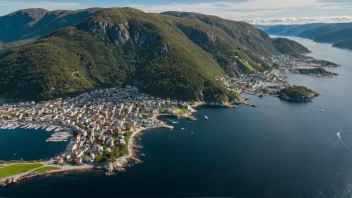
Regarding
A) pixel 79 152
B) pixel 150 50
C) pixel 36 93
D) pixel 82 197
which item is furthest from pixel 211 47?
pixel 82 197

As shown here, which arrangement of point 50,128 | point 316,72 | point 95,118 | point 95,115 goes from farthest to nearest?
1. point 316,72
2. point 95,115
3. point 95,118
4. point 50,128

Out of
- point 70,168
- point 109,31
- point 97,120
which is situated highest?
point 109,31

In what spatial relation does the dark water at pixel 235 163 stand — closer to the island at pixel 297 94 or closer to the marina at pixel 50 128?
the marina at pixel 50 128

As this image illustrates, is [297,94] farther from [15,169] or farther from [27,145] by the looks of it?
[15,169]

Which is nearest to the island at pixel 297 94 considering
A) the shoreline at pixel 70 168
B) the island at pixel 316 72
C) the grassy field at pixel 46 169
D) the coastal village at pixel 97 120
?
the coastal village at pixel 97 120

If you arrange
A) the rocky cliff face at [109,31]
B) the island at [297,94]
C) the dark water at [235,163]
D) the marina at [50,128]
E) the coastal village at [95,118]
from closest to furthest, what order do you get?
the dark water at [235,163]
the coastal village at [95,118]
the marina at [50,128]
the island at [297,94]
the rocky cliff face at [109,31]

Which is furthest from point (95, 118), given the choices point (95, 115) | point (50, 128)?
point (50, 128)

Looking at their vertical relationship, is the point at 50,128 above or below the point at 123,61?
below
